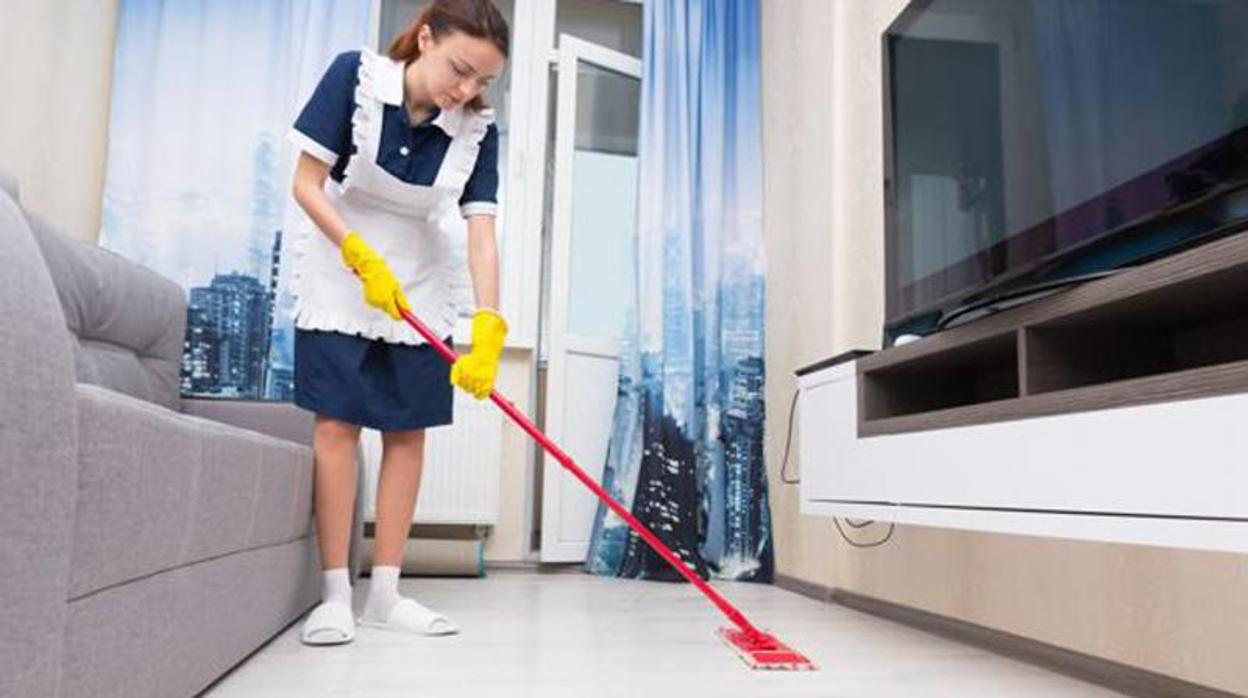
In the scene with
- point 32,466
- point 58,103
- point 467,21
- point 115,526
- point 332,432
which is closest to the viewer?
point 32,466

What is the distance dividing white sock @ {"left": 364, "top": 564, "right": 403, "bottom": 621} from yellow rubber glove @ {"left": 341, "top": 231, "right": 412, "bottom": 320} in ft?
1.82

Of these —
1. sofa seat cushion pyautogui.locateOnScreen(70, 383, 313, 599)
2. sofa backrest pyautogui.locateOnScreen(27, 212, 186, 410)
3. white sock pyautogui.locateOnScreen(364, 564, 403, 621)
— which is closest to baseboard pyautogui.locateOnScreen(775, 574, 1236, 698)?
white sock pyautogui.locateOnScreen(364, 564, 403, 621)

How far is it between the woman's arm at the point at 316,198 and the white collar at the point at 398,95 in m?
0.18

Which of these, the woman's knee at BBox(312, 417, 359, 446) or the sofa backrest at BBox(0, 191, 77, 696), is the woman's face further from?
the sofa backrest at BBox(0, 191, 77, 696)

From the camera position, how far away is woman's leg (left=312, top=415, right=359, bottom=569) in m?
1.80

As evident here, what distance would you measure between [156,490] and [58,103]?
2.20 metres

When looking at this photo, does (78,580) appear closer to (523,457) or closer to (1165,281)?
(1165,281)

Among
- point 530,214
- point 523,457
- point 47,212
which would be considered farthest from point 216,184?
point 523,457

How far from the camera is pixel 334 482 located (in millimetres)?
1824

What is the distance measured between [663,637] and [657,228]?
1.68 meters

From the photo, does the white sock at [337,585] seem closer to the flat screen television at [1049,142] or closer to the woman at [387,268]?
the woman at [387,268]

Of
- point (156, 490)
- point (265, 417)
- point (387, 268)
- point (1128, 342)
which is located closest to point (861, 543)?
point (1128, 342)

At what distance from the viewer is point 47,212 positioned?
8.57 ft

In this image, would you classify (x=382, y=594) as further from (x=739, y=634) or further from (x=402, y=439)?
(x=739, y=634)
